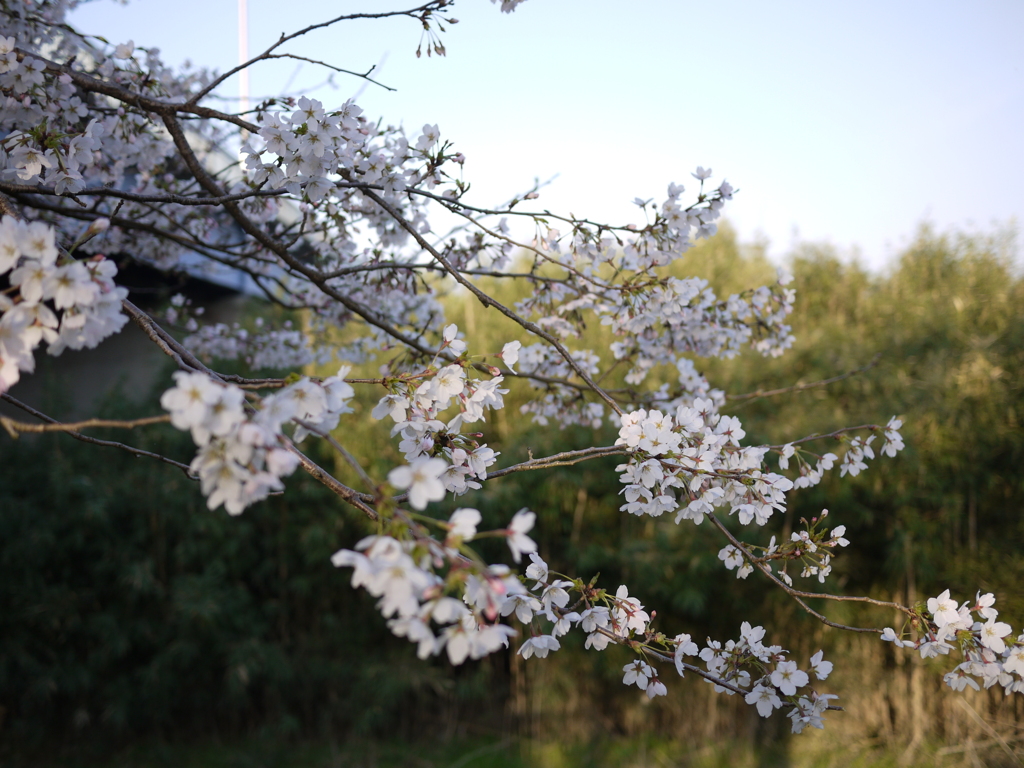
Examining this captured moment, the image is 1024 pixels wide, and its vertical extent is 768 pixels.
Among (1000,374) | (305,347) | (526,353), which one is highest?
(1000,374)

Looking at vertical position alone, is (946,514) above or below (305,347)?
below

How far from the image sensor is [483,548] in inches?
148

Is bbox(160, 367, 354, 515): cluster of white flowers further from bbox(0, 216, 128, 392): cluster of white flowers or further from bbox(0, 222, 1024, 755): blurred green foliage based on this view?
bbox(0, 222, 1024, 755): blurred green foliage

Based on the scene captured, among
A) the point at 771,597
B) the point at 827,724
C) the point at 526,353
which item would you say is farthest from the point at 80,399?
the point at 827,724

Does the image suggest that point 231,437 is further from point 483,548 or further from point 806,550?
point 483,548

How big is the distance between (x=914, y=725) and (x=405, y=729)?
2.72m

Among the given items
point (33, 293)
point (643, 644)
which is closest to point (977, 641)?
point (643, 644)

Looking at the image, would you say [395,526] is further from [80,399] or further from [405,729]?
[80,399]

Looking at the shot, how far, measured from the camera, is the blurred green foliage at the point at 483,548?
→ 3311 millimetres

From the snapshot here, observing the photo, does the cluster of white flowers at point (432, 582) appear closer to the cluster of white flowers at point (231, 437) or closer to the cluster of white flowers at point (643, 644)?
the cluster of white flowers at point (231, 437)

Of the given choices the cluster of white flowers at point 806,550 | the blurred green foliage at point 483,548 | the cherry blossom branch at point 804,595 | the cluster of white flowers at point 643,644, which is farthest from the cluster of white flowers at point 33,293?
the blurred green foliage at point 483,548

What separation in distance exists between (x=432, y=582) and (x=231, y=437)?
0.23 m

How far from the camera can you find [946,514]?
3.29 m

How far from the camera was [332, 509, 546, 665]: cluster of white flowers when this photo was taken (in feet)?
1.88
